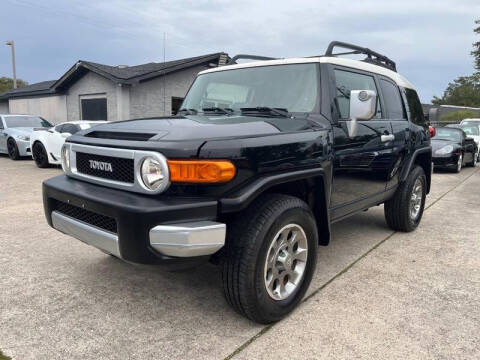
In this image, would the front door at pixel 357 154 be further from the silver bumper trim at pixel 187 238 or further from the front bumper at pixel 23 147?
the front bumper at pixel 23 147

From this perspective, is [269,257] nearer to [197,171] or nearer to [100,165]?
[197,171]

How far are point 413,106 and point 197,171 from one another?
3.66 m

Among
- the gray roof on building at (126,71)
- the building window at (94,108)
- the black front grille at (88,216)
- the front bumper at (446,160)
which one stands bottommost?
the front bumper at (446,160)

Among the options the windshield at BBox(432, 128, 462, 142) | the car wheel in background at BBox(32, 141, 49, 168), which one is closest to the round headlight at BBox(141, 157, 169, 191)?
the car wheel in background at BBox(32, 141, 49, 168)

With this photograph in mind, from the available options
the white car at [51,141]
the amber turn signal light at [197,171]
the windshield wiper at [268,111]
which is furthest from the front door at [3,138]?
the amber turn signal light at [197,171]

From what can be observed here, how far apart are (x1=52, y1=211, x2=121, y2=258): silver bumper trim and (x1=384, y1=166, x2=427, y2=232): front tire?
11.1ft

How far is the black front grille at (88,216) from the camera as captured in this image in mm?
2373

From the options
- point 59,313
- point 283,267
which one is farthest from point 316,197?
point 59,313

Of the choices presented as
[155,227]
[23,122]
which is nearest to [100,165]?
[155,227]

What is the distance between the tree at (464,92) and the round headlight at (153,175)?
50397 mm

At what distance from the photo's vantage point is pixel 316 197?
2971 millimetres

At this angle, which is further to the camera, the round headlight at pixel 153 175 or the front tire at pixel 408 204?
the front tire at pixel 408 204

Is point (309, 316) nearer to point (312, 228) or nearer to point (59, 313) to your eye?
point (312, 228)

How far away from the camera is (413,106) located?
4832mm
